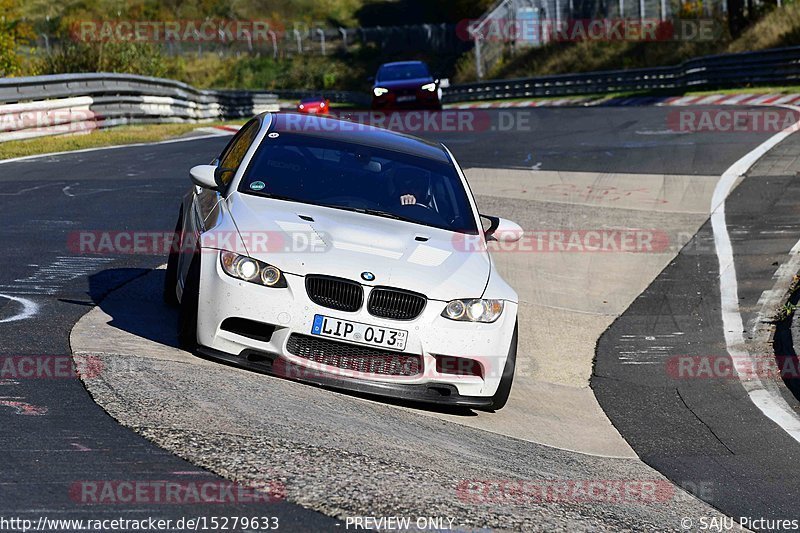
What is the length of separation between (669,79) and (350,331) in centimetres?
3231

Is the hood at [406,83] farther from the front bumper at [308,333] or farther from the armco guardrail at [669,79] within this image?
the front bumper at [308,333]

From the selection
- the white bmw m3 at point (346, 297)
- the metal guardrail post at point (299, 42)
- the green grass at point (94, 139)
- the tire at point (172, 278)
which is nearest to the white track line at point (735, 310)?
the white bmw m3 at point (346, 297)

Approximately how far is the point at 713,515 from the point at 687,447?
135 centimetres

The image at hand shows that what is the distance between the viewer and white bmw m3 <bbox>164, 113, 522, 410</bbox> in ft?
22.0

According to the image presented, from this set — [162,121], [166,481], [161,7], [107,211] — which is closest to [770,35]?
[162,121]

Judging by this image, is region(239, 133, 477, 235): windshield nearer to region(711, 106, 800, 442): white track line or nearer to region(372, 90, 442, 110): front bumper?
region(711, 106, 800, 442): white track line

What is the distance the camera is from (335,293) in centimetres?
674

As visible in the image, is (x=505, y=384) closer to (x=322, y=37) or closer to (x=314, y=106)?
(x=314, y=106)

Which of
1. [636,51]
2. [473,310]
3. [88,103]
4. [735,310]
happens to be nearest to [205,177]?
[473,310]

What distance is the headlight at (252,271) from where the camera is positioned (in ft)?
22.2

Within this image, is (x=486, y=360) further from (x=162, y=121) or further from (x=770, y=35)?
(x=770, y=35)

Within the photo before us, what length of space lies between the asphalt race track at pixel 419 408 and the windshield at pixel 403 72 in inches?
705

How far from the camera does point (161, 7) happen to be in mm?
77250

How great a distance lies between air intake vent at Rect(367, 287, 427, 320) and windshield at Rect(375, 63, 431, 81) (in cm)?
2554
